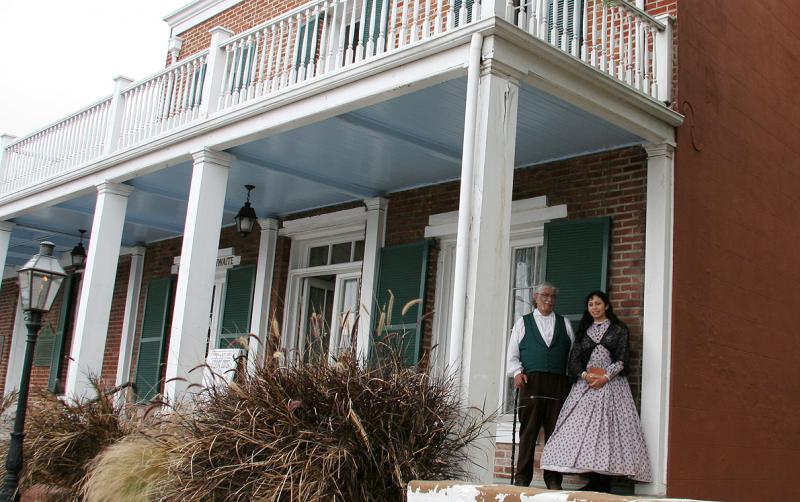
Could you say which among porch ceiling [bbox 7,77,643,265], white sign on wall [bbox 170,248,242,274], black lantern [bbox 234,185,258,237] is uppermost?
porch ceiling [bbox 7,77,643,265]

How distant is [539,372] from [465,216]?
1.85 meters

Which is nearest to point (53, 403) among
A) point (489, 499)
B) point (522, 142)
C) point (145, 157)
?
point (145, 157)

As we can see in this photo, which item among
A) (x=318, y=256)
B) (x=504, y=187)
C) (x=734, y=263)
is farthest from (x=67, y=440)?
(x=734, y=263)

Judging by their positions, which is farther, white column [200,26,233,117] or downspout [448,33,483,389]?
white column [200,26,233,117]

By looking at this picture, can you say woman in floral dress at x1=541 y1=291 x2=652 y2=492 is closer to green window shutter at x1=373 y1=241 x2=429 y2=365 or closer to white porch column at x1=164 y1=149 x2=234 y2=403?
green window shutter at x1=373 y1=241 x2=429 y2=365

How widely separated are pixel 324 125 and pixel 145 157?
270cm

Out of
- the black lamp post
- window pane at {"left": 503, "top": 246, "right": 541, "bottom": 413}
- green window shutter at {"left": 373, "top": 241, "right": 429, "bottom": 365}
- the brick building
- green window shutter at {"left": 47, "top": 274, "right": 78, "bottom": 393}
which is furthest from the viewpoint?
green window shutter at {"left": 47, "top": 274, "right": 78, "bottom": 393}

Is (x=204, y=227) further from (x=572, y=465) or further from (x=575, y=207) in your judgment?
(x=572, y=465)

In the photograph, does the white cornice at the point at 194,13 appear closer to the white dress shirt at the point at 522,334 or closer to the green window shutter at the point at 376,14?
the green window shutter at the point at 376,14

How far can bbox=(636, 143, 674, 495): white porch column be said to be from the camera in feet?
23.8

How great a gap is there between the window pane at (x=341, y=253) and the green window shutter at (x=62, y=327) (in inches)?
249

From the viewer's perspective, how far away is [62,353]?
15367 mm

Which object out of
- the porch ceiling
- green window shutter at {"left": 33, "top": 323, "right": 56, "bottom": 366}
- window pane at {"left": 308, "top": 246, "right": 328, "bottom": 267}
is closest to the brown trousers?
the porch ceiling

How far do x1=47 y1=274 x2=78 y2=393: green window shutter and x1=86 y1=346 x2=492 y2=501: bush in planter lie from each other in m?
10.3
